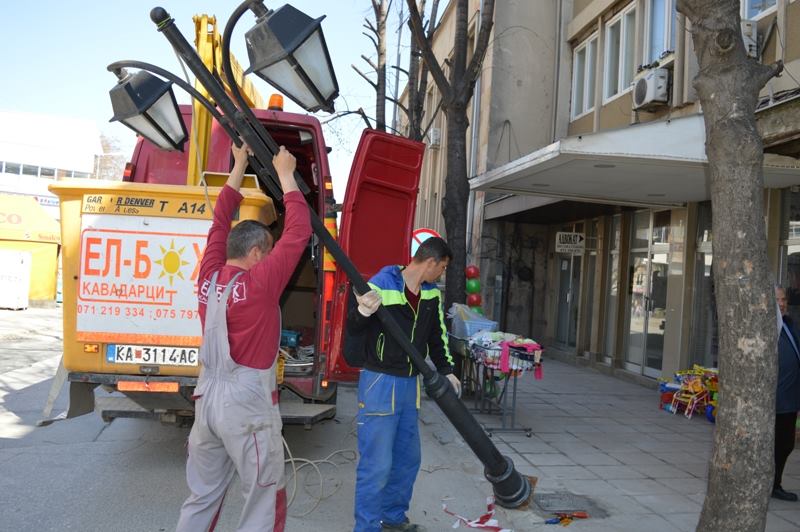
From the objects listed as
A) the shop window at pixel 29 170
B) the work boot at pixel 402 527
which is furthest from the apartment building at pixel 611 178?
the shop window at pixel 29 170

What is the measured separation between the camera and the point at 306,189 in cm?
350

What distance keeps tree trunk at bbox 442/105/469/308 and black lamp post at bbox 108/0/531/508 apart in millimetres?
5148

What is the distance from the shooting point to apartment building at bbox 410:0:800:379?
725 centimetres

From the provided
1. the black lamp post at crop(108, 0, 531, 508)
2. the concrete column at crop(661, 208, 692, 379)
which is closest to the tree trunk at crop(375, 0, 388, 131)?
the concrete column at crop(661, 208, 692, 379)

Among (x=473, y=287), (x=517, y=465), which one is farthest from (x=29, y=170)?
(x=517, y=465)

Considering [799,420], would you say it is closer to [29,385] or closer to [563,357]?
[563,357]

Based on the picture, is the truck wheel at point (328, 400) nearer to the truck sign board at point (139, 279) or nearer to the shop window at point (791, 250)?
the truck sign board at point (139, 279)

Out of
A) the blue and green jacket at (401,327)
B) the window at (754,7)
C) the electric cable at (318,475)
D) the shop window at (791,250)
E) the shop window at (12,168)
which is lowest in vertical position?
the electric cable at (318,475)

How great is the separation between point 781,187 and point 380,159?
5428 millimetres

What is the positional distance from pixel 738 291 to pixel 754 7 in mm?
6491

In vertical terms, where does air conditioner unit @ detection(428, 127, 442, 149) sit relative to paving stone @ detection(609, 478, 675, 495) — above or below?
above

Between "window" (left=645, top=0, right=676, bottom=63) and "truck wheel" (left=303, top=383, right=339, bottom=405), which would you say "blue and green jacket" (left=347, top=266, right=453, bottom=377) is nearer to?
"truck wheel" (left=303, top=383, right=339, bottom=405)

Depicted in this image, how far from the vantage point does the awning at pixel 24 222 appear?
1970 cm

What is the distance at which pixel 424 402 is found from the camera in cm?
899
